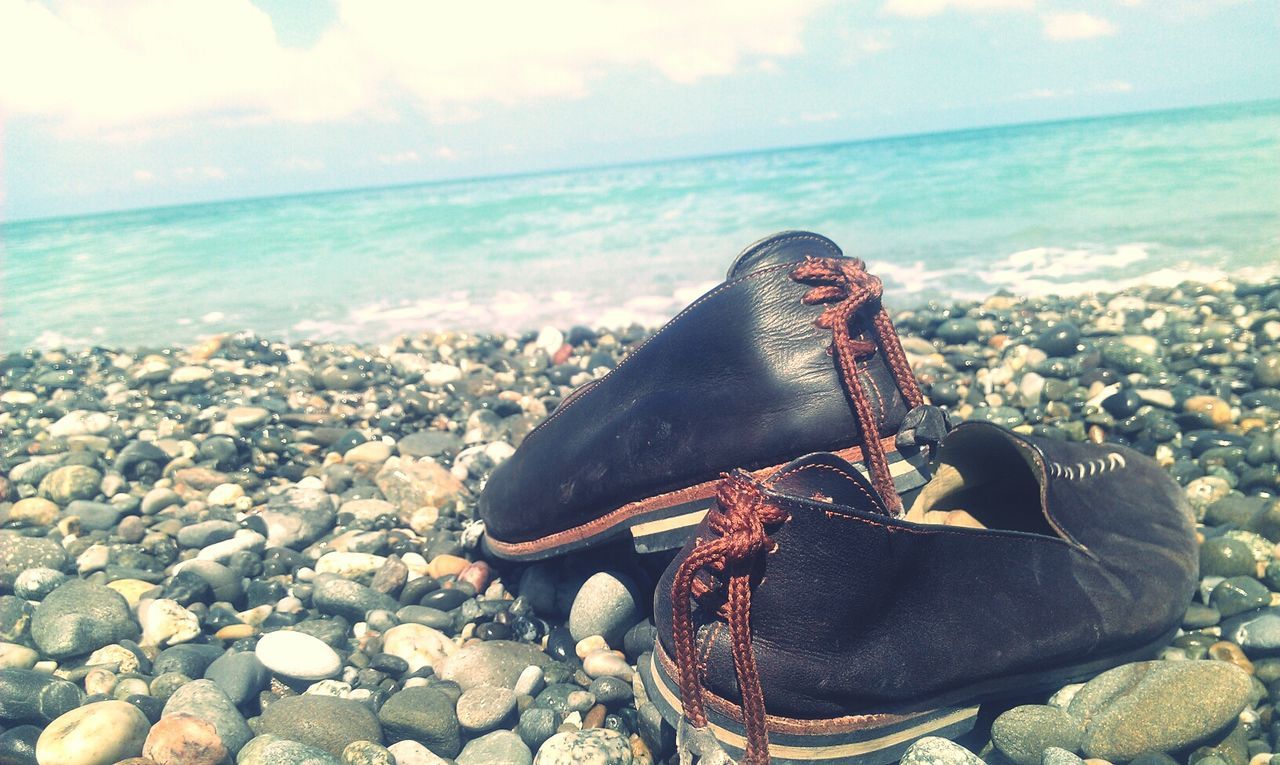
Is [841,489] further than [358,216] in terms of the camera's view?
No

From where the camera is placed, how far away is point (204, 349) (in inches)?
278

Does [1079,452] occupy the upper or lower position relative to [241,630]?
upper

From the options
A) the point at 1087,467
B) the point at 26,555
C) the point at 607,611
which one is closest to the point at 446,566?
the point at 607,611

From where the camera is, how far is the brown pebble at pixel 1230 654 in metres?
2.14

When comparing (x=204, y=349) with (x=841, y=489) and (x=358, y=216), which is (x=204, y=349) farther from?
(x=358, y=216)

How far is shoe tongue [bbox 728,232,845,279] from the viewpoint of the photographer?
2396mm

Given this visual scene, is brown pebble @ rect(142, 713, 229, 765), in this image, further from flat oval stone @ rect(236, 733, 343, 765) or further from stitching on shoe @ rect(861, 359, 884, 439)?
stitching on shoe @ rect(861, 359, 884, 439)

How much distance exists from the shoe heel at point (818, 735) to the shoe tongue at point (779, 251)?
3.83ft

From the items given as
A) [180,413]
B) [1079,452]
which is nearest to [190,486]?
[180,413]

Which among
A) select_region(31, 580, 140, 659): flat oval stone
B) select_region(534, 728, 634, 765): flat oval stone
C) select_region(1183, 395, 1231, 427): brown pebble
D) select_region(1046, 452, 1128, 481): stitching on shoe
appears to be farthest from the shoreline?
select_region(534, 728, 634, 765): flat oval stone

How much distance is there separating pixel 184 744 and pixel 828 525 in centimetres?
155

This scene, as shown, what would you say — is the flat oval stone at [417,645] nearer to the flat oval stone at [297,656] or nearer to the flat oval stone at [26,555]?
the flat oval stone at [297,656]

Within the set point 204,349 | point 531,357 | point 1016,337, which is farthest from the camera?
point 204,349

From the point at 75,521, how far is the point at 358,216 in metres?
25.0
